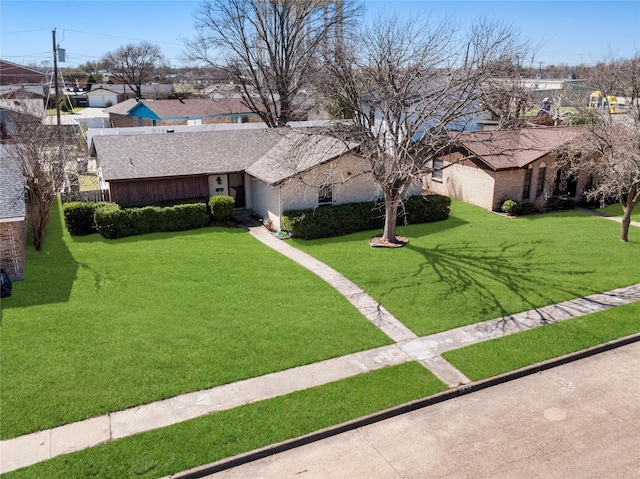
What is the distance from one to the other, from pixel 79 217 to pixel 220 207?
587 cm

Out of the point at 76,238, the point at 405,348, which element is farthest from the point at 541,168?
the point at 76,238

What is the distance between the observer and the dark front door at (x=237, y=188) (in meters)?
25.4

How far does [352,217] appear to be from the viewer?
22.5 m

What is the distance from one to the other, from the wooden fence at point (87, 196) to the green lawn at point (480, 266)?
1050 cm

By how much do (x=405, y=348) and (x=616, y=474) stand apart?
5215 mm

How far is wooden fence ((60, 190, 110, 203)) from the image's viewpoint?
24312mm

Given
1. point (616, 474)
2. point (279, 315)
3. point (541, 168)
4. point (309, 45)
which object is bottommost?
point (616, 474)

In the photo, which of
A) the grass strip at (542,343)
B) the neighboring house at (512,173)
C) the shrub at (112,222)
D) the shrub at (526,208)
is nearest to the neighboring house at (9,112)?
the shrub at (112,222)

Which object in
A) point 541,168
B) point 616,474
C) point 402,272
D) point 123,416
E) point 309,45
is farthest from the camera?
point 309,45

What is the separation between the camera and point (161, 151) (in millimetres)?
24609

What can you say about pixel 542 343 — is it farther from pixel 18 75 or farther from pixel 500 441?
pixel 18 75

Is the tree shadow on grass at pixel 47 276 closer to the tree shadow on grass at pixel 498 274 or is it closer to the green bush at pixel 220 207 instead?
the green bush at pixel 220 207

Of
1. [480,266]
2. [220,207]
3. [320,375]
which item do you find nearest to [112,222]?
[220,207]

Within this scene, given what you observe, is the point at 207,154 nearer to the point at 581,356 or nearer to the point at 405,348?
the point at 405,348
